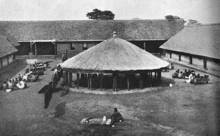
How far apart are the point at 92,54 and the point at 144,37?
988 inches

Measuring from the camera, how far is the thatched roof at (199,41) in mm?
29050

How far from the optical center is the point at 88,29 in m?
47.9

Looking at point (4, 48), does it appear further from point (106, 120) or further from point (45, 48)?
point (106, 120)

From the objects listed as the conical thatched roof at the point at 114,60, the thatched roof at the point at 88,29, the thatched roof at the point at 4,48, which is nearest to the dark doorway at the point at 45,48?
the thatched roof at the point at 88,29

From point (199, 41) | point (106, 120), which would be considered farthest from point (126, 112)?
point (199, 41)

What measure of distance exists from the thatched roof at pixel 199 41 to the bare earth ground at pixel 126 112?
7.69 metres

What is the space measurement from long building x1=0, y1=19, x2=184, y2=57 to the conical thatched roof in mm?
22212

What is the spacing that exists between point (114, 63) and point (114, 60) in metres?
0.49

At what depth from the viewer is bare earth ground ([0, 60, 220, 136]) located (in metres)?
13.0

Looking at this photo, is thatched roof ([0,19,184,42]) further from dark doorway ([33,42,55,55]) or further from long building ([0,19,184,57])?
dark doorway ([33,42,55,55])

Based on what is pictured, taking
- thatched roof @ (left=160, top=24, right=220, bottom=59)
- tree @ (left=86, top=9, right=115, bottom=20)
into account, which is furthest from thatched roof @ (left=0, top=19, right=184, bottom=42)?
tree @ (left=86, top=9, right=115, bottom=20)

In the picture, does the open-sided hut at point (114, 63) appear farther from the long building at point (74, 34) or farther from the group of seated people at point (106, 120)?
the long building at point (74, 34)

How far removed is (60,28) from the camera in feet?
157

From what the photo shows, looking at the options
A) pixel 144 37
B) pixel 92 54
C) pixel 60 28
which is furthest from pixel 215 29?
pixel 60 28
